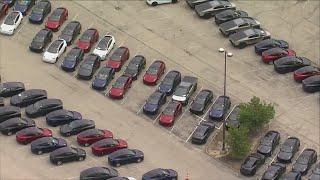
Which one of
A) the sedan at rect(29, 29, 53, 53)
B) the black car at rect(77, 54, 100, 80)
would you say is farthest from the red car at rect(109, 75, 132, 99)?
the sedan at rect(29, 29, 53, 53)

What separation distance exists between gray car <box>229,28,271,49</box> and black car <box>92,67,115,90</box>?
37.9ft

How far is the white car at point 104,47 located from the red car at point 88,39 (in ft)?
2.57

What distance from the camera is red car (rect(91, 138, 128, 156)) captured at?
227 feet

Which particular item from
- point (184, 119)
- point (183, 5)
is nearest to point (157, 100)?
point (184, 119)

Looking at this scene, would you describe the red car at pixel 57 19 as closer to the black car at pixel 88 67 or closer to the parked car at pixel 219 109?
the black car at pixel 88 67

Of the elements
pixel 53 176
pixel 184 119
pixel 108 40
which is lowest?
pixel 53 176

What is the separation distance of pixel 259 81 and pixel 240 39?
486 centimetres

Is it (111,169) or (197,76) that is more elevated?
(197,76)

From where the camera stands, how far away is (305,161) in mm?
68562

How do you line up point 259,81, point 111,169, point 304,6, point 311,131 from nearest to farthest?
1. point 111,169
2. point 311,131
3. point 259,81
4. point 304,6

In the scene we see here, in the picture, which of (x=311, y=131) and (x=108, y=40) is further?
(x=108, y=40)

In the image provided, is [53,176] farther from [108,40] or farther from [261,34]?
[261,34]

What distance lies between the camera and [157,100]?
7369cm

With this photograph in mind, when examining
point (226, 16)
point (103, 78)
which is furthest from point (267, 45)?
point (103, 78)
